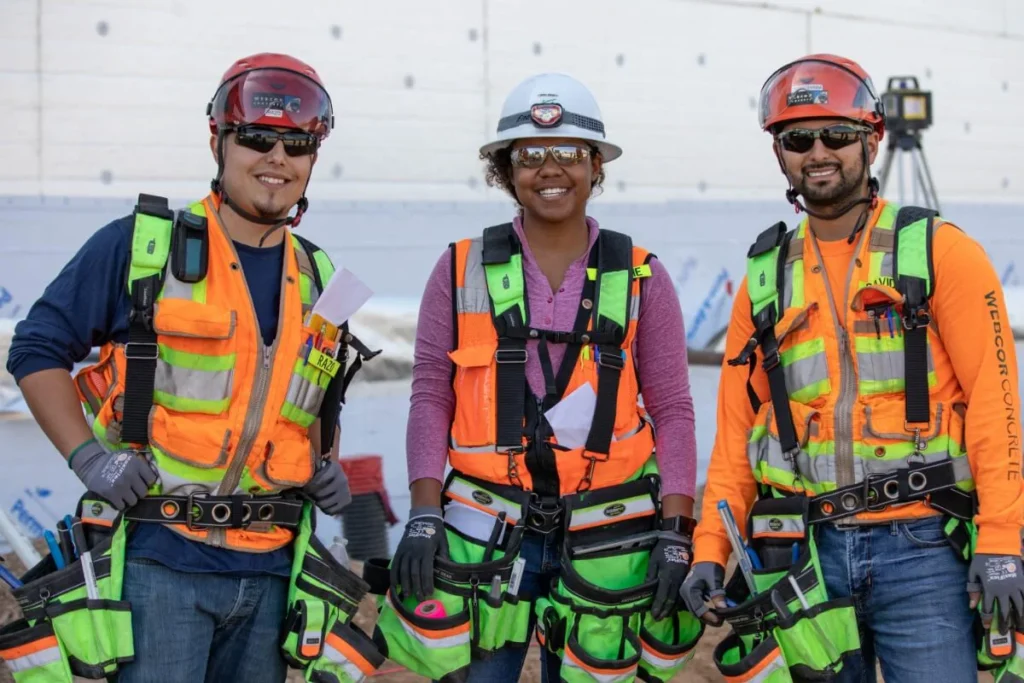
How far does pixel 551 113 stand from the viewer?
324 centimetres

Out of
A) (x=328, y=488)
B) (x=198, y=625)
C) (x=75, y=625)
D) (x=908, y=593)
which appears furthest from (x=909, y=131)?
(x=75, y=625)

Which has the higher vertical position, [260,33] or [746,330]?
[260,33]

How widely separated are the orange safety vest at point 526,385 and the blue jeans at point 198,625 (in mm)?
658

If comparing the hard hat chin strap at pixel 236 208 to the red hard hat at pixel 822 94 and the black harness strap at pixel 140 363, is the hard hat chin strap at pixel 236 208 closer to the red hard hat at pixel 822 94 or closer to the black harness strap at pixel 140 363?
the black harness strap at pixel 140 363

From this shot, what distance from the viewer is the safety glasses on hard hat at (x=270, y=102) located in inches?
119

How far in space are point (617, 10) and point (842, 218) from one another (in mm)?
3791

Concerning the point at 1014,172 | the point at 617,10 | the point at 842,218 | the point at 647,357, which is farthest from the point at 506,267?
the point at 1014,172

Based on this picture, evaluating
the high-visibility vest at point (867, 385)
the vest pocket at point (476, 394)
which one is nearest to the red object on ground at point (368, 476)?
A: the vest pocket at point (476, 394)

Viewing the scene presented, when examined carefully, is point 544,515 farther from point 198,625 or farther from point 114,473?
point 114,473

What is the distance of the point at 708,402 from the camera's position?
6.97m

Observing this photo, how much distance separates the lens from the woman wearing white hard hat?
3104 millimetres

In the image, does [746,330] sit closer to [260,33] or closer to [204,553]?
[204,553]

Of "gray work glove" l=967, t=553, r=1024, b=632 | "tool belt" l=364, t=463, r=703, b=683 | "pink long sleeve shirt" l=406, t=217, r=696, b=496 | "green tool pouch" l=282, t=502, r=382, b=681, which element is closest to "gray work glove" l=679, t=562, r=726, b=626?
"tool belt" l=364, t=463, r=703, b=683

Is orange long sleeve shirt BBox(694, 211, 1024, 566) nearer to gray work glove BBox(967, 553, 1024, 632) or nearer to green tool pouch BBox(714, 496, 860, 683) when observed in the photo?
gray work glove BBox(967, 553, 1024, 632)
